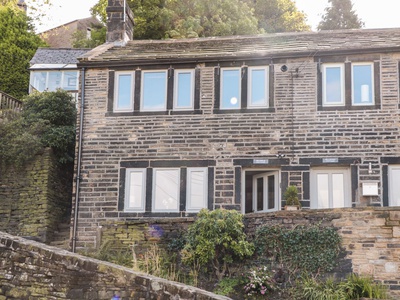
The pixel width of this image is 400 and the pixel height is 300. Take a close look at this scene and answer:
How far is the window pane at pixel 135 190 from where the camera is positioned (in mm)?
19688

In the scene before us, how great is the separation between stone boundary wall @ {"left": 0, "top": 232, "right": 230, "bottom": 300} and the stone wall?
35.4 feet

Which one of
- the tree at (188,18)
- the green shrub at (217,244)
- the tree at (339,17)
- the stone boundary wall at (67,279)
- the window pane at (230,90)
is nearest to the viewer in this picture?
the stone boundary wall at (67,279)

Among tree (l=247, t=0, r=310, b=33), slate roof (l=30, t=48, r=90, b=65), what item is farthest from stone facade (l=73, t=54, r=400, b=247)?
tree (l=247, t=0, r=310, b=33)

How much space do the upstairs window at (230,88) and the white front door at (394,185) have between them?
4697mm

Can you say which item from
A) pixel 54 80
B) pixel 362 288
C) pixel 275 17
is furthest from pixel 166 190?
pixel 275 17

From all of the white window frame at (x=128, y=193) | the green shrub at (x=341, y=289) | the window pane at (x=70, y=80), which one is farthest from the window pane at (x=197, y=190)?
the window pane at (x=70, y=80)

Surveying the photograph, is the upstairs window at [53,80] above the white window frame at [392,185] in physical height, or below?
above

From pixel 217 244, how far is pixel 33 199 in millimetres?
8151

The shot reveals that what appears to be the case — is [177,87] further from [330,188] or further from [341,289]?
[341,289]

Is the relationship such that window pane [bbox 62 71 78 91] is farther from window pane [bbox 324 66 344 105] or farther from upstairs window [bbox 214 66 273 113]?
window pane [bbox 324 66 344 105]

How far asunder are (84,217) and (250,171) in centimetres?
494

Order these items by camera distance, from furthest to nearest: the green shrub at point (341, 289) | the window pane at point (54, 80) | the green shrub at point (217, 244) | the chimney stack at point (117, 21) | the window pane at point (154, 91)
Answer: the window pane at point (54, 80) → the chimney stack at point (117, 21) → the window pane at point (154, 91) → the green shrub at point (217, 244) → the green shrub at point (341, 289)

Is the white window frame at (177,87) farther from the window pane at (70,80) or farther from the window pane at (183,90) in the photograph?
A: the window pane at (70,80)

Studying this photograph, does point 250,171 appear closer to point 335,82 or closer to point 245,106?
point 245,106
